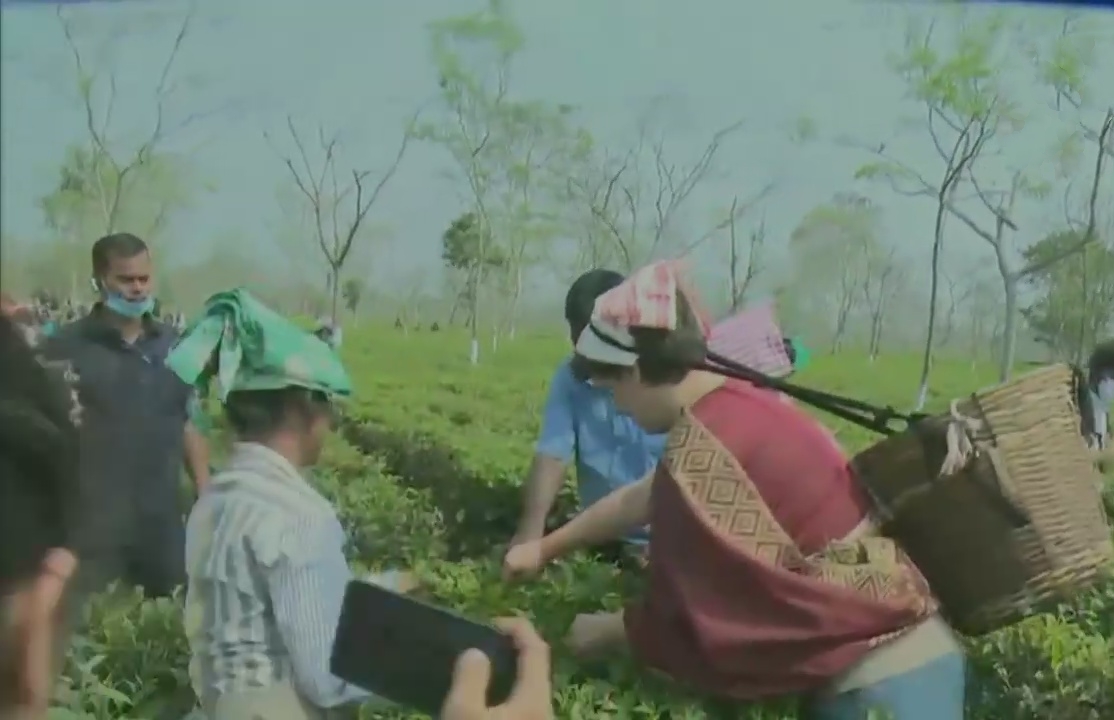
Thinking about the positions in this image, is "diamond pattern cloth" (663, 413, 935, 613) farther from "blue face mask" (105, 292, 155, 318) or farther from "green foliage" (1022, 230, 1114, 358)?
"blue face mask" (105, 292, 155, 318)

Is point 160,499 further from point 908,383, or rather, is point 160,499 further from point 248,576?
point 908,383

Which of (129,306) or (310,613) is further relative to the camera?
(129,306)

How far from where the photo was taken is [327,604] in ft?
4.86

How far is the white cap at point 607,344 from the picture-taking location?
4.98 feet

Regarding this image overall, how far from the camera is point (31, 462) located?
1369 mm

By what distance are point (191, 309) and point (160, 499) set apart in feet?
0.70

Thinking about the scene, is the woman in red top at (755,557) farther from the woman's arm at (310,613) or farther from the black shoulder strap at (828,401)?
the woman's arm at (310,613)

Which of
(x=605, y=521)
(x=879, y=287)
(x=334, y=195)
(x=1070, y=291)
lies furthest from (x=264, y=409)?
(x=1070, y=291)

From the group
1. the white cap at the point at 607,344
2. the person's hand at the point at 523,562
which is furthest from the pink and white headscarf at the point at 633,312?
the person's hand at the point at 523,562

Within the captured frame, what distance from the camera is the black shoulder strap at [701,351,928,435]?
152 cm

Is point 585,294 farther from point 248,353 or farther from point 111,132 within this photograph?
point 111,132

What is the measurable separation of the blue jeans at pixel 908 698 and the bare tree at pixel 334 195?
27.6 inches

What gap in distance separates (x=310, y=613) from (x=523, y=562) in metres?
0.25

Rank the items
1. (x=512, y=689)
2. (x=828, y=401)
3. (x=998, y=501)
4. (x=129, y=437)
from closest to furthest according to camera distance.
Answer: (x=512, y=689) < (x=998, y=501) < (x=828, y=401) < (x=129, y=437)
